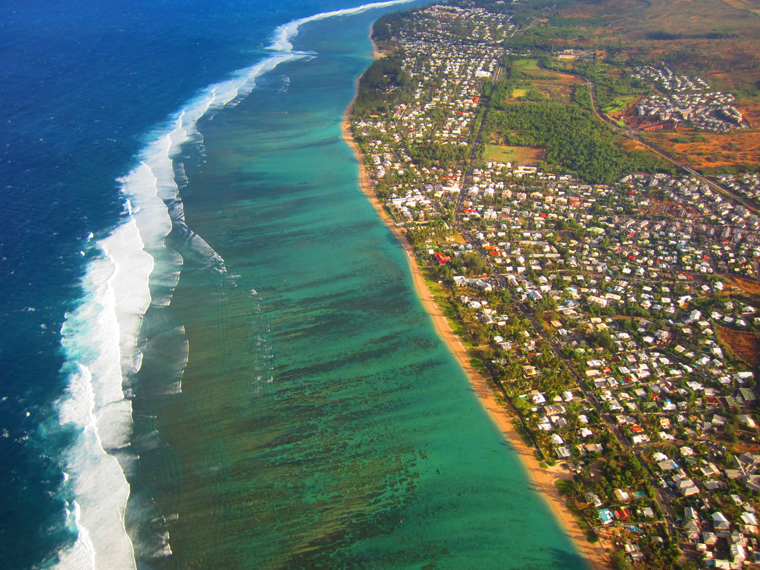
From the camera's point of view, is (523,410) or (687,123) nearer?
(523,410)

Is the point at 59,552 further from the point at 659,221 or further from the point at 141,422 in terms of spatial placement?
the point at 659,221

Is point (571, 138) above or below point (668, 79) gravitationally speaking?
below

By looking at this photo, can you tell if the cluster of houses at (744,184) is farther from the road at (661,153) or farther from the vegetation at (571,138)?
the vegetation at (571,138)

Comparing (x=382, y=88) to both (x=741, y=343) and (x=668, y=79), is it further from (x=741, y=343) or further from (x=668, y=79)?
(x=741, y=343)

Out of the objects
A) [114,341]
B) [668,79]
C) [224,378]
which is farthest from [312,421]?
[668,79]

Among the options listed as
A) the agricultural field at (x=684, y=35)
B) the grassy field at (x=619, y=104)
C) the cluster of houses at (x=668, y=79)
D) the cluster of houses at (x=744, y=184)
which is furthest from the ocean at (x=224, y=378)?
the agricultural field at (x=684, y=35)

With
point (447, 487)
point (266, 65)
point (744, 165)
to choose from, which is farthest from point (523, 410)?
point (266, 65)

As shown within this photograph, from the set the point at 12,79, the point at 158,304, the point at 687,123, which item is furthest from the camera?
the point at 12,79
